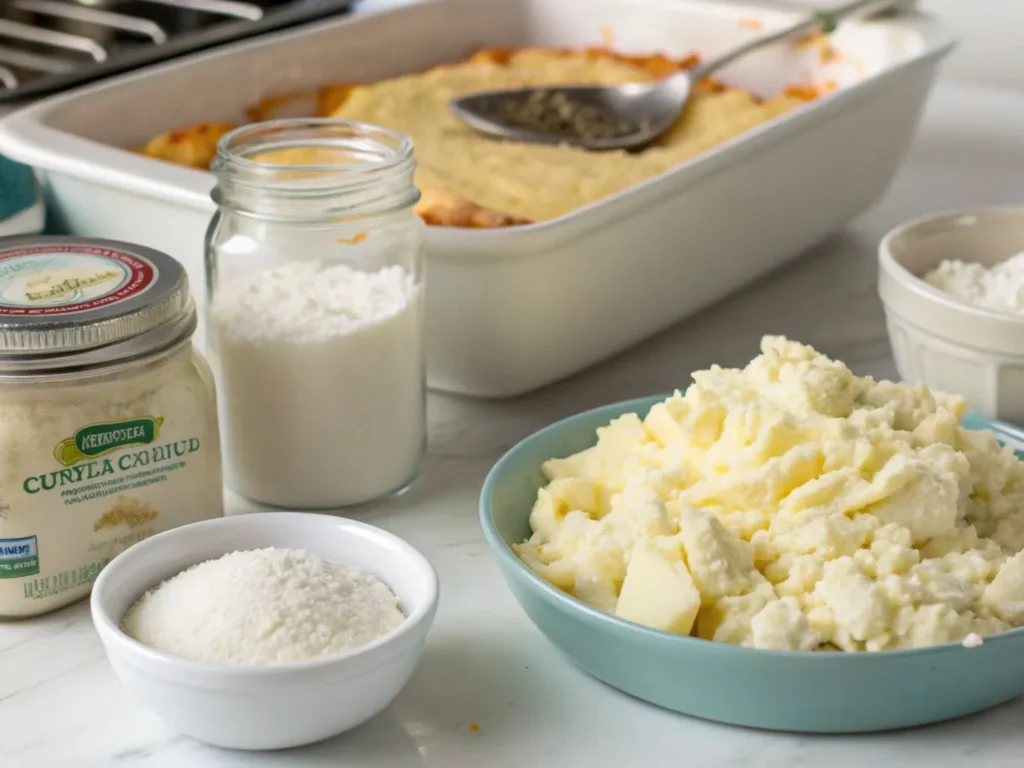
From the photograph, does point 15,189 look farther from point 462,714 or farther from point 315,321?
point 462,714

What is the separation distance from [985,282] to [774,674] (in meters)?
0.51

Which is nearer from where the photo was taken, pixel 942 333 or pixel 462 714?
pixel 462 714

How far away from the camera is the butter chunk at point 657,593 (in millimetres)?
707

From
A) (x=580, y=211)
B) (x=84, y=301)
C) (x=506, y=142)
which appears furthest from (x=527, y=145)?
(x=84, y=301)

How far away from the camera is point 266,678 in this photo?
2.19ft

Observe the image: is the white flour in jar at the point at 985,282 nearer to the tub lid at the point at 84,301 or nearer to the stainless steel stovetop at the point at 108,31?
the tub lid at the point at 84,301

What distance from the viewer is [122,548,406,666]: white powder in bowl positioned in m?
0.70

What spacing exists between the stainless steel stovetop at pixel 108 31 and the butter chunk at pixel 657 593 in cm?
98

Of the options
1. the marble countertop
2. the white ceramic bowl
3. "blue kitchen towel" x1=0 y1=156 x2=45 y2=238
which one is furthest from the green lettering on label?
the white ceramic bowl

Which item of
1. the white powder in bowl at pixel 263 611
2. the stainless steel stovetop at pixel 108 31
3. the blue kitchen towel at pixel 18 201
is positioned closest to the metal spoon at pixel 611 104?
the stainless steel stovetop at pixel 108 31

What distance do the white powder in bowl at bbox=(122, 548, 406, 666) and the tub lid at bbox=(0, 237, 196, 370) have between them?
0.14 m

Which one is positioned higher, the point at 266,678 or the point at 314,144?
the point at 314,144

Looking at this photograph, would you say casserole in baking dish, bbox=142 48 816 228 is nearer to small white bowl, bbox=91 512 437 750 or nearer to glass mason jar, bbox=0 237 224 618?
glass mason jar, bbox=0 237 224 618

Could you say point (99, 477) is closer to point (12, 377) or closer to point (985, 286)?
point (12, 377)
